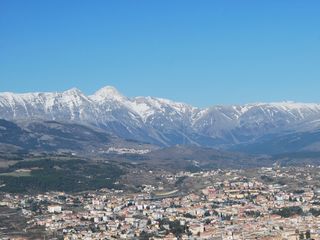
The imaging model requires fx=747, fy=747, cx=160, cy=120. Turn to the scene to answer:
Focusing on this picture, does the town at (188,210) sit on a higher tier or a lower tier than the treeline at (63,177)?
lower

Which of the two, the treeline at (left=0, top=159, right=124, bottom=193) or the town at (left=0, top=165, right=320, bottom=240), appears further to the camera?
the treeline at (left=0, top=159, right=124, bottom=193)

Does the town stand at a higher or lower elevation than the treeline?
lower

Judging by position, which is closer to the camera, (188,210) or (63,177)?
(188,210)

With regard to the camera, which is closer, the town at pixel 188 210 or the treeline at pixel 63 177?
the town at pixel 188 210

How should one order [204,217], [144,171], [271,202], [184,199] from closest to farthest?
[204,217] < [271,202] < [184,199] < [144,171]

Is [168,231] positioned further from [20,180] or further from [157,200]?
[20,180]

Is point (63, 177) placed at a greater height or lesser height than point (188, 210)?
greater

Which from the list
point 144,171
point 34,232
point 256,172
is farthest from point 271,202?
point 144,171

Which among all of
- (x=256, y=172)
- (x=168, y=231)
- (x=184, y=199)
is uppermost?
(x=256, y=172)
